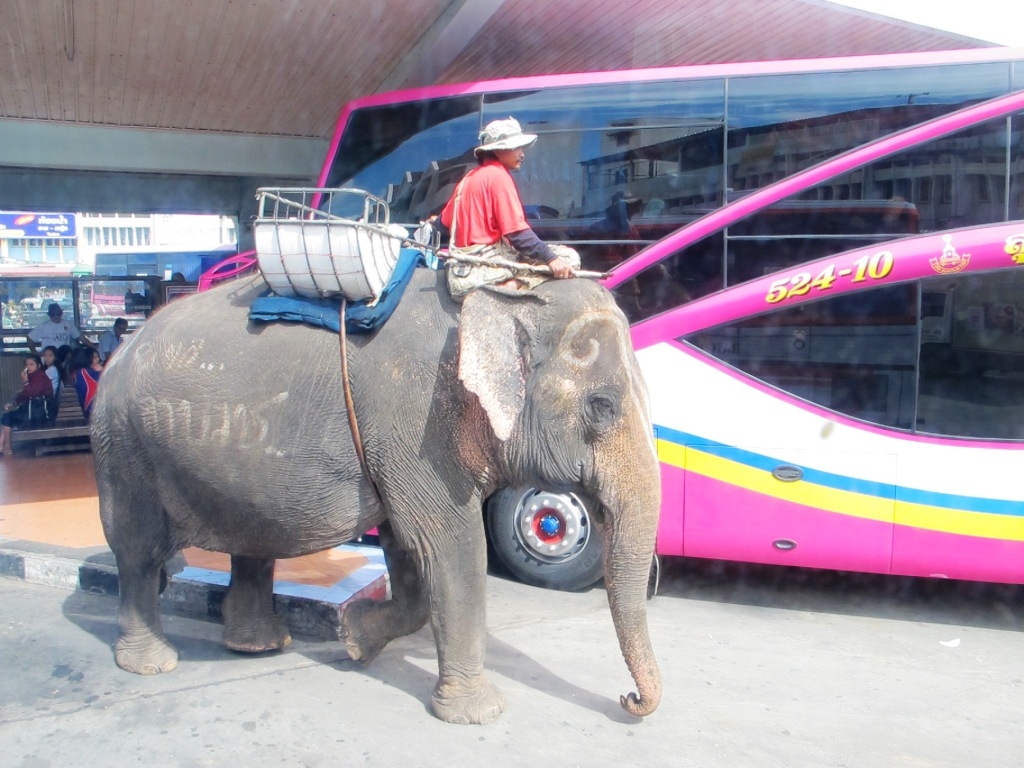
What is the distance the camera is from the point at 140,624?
14.9ft

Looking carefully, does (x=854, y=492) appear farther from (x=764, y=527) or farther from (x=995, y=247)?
(x=995, y=247)

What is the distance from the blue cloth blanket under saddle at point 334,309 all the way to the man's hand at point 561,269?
69 cm

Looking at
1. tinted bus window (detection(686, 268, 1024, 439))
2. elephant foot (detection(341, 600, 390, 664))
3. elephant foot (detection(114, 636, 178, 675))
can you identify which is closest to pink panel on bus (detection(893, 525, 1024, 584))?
tinted bus window (detection(686, 268, 1024, 439))

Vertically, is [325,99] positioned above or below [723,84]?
above

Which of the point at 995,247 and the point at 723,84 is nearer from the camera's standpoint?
the point at 995,247

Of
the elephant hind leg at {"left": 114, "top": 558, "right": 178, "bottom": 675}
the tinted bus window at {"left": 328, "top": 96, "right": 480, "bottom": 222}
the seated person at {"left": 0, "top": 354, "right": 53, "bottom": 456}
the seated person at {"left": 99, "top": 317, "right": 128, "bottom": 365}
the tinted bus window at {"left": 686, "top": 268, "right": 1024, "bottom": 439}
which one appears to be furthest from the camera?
the seated person at {"left": 99, "top": 317, "right": 128, "bottom": 365}

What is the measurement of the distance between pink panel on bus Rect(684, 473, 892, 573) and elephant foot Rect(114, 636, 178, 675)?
305 cm

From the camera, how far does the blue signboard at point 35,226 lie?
78.9ft

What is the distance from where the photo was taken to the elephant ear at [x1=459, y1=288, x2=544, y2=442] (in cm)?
362

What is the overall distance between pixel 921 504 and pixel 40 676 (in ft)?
15.5

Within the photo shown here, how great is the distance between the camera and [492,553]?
6621 millimetres

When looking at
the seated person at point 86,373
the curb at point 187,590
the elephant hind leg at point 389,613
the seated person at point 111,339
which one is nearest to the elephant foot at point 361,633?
the elephant hind leg at point 389,613

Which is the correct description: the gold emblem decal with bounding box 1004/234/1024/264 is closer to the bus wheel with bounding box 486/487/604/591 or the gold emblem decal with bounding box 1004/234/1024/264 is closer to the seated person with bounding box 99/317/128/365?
the bus wheel with bounding box 486/487/604/591

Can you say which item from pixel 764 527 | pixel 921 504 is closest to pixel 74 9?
pixel 764 527
